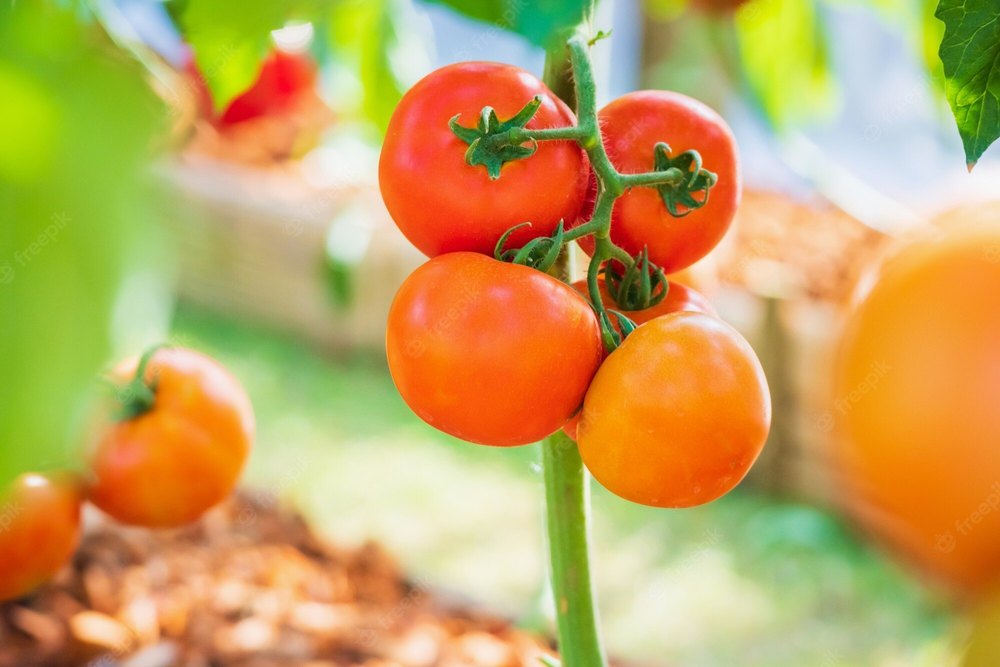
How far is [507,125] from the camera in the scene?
1.21ft

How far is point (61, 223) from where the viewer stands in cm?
14

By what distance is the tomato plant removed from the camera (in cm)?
37

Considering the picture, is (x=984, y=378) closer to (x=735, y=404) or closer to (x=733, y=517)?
(x=735, y=404)

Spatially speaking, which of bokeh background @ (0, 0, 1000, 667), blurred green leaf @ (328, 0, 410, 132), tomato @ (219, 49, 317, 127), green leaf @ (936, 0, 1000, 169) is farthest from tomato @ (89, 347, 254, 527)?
tomato @ (219, 49, 317, 127)

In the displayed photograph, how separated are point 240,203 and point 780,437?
4.02ft

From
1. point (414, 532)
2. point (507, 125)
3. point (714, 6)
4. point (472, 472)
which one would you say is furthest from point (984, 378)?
point (472, 472)

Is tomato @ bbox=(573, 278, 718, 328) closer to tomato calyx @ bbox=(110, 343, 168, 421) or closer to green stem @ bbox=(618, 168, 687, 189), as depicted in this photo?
green stem @ bbox=(618, 168, 687, 189)

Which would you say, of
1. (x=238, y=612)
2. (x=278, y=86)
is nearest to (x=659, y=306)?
(x=238, y=612)

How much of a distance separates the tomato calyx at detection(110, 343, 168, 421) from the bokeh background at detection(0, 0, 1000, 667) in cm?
12

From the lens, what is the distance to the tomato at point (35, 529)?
0.73 m

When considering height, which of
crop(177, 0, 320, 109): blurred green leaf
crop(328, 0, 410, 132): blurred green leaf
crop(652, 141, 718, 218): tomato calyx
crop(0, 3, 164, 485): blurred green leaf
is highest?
crop(328, 0, 410, 132): blurred green leaf

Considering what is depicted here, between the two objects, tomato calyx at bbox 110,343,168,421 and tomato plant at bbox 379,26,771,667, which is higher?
tomato calyx at bbox 110,343,168,421

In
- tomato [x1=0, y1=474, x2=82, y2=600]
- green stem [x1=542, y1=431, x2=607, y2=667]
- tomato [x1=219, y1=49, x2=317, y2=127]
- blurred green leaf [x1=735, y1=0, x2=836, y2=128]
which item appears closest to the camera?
green stem [x1=542, y1=431, x2=607, y2=667]

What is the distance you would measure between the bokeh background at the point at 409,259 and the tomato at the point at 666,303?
11cm
